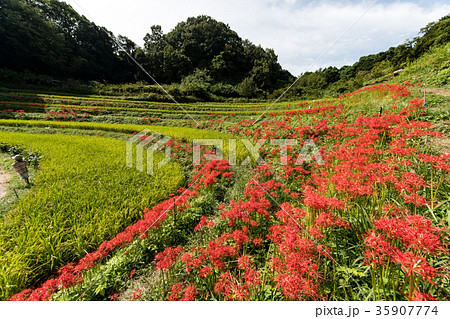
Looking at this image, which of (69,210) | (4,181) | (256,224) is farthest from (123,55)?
(256,224)

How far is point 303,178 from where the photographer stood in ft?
14.0

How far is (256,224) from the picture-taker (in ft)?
8.67

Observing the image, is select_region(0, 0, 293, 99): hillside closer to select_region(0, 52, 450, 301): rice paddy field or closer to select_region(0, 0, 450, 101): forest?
select_region(0, 0, 450, 101): forest

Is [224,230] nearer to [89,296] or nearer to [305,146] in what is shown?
[89,296]

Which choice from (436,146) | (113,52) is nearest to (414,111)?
(436,146)

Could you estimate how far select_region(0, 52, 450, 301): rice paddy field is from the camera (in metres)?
1.66

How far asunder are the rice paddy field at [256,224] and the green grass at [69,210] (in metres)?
0.03

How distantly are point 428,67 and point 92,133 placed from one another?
19477 millimetres

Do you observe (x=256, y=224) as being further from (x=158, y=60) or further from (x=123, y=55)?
(x=123, y=55)

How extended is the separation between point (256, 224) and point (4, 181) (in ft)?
25.6

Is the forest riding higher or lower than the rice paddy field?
higher

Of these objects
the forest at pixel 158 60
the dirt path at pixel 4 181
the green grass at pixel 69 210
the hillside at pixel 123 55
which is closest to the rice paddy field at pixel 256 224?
the green grass at pixel 69 210

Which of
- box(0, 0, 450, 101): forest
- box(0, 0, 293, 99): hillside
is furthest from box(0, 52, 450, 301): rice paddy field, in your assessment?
box(0, 0, 293, 99): hillside

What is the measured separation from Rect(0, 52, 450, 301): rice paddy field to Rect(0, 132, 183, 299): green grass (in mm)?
29
